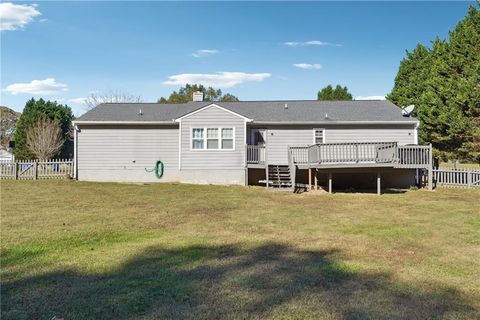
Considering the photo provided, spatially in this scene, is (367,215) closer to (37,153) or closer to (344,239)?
(344,239)

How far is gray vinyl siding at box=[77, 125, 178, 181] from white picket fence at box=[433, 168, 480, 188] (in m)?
13.2

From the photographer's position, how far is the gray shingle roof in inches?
749

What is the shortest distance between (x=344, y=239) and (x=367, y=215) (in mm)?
3287

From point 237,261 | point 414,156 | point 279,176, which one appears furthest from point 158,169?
point 237,261

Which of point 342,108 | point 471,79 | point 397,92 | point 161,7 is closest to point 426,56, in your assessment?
point 397,92

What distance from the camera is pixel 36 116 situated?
36156mm

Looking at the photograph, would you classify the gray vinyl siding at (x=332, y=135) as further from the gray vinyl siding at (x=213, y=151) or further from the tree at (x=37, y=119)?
the tree at (x=37, y=119)

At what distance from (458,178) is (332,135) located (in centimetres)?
617

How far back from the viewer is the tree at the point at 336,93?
3887cm

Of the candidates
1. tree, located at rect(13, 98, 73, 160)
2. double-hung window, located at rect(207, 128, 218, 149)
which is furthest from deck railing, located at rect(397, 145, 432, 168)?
tree, located at rect(13, 98, 73, 160)

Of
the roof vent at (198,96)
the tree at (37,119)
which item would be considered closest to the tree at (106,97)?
the tree at (37,119)

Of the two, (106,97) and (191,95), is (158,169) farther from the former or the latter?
(106,97)

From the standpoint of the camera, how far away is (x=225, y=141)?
1830cm

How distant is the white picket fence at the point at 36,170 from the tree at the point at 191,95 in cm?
2804
